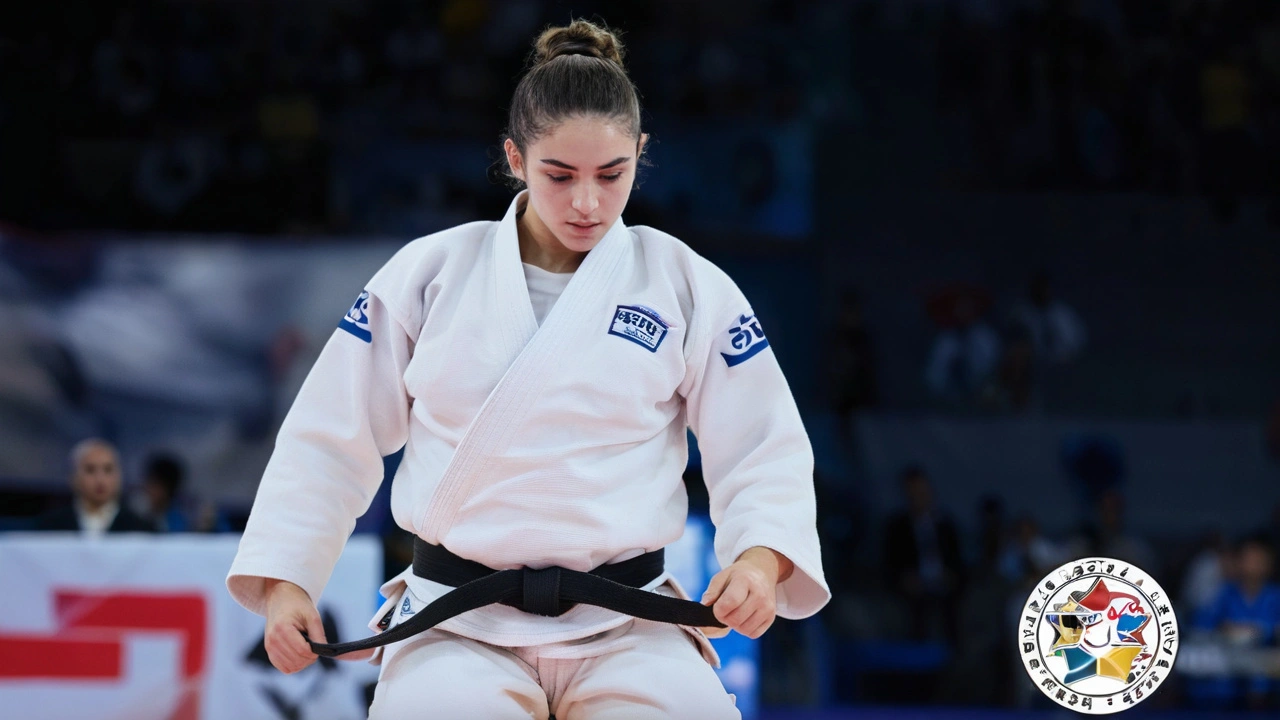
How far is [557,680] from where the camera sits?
198 centimetres

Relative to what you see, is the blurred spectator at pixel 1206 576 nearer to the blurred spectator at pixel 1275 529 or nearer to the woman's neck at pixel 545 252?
the blurred spectator at pixel 1275 529

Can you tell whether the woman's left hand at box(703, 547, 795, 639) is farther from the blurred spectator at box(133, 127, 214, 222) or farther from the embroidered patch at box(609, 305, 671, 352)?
the blurred spectator at box(133, 127, 214, 222)

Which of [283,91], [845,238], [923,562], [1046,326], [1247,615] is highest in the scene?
[283,91]

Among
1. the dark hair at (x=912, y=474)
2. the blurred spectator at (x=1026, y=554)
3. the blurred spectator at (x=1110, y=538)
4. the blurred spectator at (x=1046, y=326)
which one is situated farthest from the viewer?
the blurred spectator at (x=1046, y=326)

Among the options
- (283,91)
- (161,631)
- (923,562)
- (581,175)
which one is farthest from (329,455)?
(283,91)

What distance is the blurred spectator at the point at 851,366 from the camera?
7.91 meters

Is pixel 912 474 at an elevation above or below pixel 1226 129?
below

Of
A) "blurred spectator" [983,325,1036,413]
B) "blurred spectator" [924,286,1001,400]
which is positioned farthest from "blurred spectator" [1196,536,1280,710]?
"blurred spectator" [924,286,1001,400]

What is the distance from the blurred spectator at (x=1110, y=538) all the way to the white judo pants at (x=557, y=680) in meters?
5.19

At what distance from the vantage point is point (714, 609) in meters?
1.90

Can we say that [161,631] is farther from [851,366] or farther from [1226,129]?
[1226,129]

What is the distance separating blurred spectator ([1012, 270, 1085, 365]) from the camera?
8266 millimetres

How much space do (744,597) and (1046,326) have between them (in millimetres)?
6852

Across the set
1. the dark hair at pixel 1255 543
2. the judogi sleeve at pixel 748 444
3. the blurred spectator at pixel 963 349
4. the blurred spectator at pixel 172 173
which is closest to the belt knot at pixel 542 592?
the judogi sleeve at pixel 748 444
